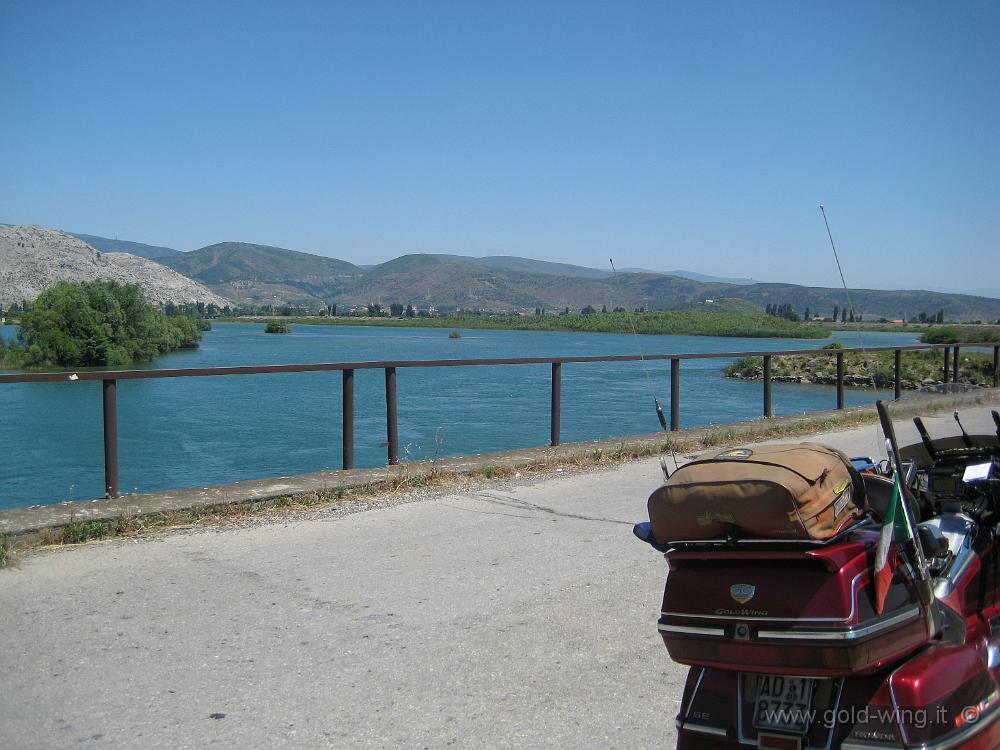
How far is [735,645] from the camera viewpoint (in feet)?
8.41

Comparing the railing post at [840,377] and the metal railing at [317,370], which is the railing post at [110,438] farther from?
the railing post at [840,377]

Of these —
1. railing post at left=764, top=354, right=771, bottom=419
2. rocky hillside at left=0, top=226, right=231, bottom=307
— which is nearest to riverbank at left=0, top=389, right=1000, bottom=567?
railing post at left=764, top=354, right=771, bottom=419

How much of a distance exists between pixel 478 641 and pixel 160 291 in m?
61.8

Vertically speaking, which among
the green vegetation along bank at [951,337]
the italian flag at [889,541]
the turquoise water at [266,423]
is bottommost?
the turquoise water at [266,423]

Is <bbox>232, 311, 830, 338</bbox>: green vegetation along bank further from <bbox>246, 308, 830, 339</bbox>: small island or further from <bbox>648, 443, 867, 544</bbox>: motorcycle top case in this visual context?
<bbox>648, 443, 867, 544</bbox>: motorcycle top case

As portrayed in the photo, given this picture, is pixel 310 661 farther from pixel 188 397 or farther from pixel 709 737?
pixel 188 397

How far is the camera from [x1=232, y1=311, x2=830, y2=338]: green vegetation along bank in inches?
1239

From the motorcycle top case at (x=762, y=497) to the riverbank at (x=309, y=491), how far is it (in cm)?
128

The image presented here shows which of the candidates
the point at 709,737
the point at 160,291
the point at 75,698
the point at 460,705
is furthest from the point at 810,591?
the point at 160,291

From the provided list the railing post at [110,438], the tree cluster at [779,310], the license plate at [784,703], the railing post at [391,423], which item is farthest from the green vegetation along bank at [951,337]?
the license plate at [784,703]

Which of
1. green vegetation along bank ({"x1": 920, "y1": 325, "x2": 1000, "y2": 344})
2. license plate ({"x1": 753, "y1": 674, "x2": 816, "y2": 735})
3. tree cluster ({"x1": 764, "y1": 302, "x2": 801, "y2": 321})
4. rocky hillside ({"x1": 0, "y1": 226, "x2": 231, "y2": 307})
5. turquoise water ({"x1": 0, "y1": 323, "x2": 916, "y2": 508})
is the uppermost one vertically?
rocky hillside ({"x1": 0, "y1": 226, "x2": 231, "y2": 307})

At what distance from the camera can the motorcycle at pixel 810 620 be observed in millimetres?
2424

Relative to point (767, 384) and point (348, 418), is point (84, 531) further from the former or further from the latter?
point (767, 384)

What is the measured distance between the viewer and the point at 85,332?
25.1 meters
